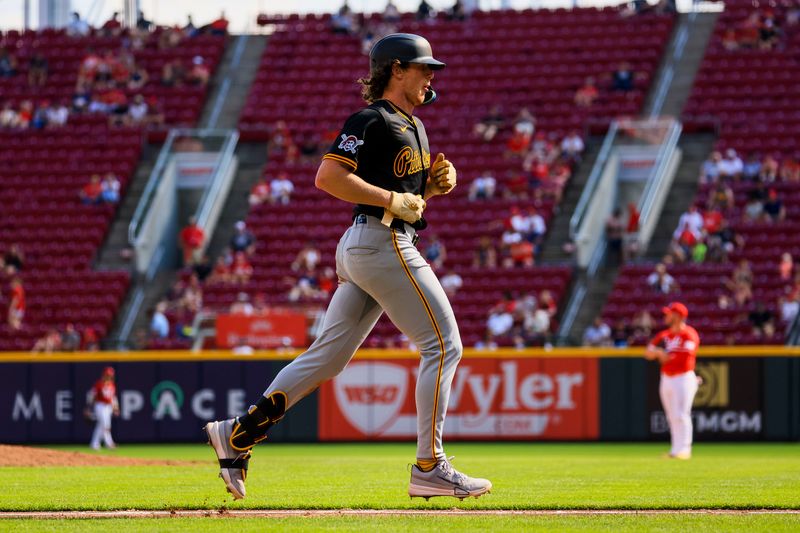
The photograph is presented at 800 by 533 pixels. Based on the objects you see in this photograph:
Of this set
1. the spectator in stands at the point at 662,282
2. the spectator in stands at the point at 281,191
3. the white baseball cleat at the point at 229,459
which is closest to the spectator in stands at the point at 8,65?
the spectator in stands at the point at 281,191

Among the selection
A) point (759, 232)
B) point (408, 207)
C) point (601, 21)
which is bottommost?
point (408, 207)

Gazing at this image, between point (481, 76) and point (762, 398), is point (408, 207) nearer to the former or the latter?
point (762, 398)

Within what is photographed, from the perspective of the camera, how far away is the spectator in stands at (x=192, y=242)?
27625mm

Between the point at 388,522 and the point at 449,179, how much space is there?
1871mm

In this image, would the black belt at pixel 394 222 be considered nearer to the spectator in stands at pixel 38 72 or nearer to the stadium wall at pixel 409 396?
the stadium wall at pixel 409 396

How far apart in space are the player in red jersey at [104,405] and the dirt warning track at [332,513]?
44.7 feet

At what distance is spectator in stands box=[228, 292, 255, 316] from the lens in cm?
Answer: 2370

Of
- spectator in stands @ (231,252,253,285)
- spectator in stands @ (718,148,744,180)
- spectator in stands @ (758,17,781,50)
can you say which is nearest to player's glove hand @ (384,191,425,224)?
spectator in stands @ (231,252,253,285)

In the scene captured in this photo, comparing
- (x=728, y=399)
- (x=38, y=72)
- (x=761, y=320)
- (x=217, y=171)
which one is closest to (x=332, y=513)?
(x=728, y=399)

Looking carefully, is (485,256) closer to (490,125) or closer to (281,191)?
(490,125)

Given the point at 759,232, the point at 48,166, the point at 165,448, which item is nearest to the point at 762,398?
the point at 759,232

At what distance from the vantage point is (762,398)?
20.6 m

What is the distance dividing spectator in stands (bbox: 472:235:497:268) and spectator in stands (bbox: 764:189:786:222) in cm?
499

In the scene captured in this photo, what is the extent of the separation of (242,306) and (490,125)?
789 centimetres
